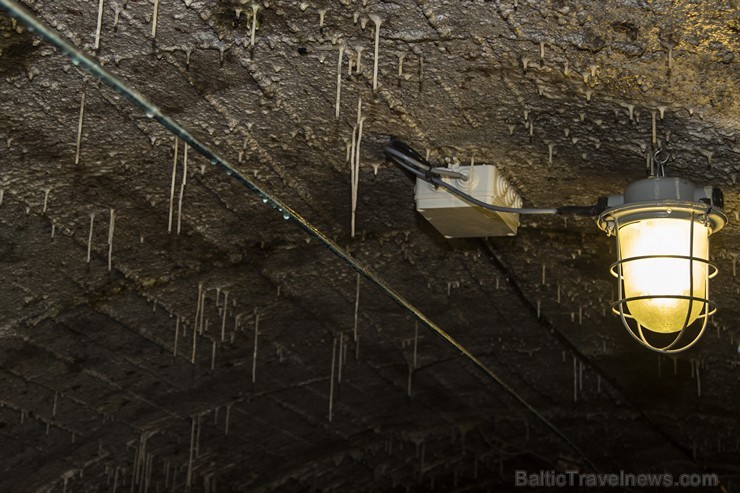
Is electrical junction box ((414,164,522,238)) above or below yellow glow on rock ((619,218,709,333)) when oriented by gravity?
above

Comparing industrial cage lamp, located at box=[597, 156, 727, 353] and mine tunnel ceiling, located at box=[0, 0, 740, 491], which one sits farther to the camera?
mine tunnel ceiling, located at box=[0, 0, 740, 491]

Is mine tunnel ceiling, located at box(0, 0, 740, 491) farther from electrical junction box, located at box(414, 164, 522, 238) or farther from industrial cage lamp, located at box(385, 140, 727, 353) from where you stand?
industrial cage lamp, located at box(385, 140, 727, 353)

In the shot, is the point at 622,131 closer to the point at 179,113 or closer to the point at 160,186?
the point at 179,113

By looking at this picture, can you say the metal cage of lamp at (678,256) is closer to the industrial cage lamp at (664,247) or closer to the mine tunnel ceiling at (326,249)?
the industrial cage lamp at (664,247)

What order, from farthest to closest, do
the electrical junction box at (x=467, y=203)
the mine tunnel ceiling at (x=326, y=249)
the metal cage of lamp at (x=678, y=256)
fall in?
1. the electrical junction box at (x=467, y=203)
2. the mine tunnel ceiling at (x=326, y=249)
3. the metal cage of lamp at (x=678, y=256)

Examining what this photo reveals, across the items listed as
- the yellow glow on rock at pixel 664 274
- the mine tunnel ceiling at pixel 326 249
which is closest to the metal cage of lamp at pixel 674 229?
the yellow glow on rock at pixel 664 274

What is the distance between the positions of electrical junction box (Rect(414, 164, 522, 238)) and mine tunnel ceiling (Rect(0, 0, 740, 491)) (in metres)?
0.10

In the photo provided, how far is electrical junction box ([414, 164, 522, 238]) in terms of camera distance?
4543 millimetres

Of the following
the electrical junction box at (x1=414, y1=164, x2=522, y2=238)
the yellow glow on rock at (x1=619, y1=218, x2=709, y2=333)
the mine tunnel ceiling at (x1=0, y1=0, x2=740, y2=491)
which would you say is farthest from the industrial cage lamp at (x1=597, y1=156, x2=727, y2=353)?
the electrical junction box at (x1=414, y1=164, x2=522, y2=238)

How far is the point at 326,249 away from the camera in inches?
218

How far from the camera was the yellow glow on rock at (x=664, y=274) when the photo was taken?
11.1 ft

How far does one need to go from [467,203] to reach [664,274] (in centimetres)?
130

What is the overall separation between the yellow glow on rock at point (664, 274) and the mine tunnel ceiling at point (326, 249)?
0.68 metres

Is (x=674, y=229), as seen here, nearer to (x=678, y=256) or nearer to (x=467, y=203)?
(x=678, y=256)
